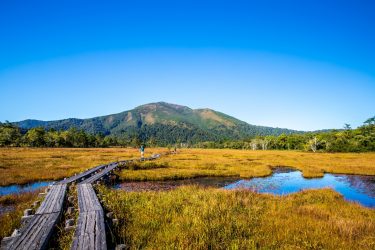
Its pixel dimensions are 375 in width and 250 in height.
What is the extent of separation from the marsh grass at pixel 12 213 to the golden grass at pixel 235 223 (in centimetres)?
354

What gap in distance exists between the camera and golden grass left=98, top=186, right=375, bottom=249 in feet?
25.3

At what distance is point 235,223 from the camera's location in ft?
30.9

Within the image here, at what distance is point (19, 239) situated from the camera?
276 inches

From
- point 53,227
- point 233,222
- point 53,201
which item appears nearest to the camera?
point 53,227

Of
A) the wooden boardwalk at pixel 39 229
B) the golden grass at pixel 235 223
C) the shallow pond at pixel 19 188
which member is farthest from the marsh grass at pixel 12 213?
the golden grass at pixel 235 223

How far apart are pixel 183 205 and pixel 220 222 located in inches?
121

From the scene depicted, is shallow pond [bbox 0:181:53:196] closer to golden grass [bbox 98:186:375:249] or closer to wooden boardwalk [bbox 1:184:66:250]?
wooden boardwalk [bbox 1:184:66:250]

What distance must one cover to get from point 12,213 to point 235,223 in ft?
33.0

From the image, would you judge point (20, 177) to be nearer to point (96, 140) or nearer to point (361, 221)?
point (361, 221)

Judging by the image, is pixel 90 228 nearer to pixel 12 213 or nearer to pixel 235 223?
pixel 235 223

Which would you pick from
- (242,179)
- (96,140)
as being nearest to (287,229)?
(242,179)

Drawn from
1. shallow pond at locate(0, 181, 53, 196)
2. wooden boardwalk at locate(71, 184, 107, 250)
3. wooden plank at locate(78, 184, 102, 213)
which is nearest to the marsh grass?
wooden plank at locate(78, 184, 102, 213)

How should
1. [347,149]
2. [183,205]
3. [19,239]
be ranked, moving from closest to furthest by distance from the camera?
[19,239] → [183,205] → [347,149]

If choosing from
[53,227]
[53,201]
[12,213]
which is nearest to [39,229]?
[53,227]
